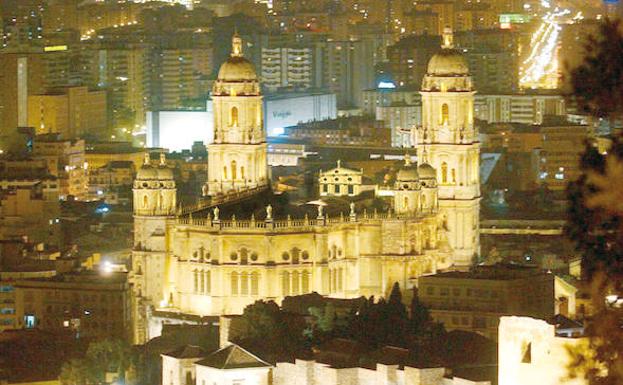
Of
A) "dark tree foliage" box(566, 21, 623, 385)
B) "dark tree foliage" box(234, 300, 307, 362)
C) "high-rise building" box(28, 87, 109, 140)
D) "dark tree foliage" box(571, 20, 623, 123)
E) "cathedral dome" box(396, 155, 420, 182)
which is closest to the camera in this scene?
"dark tree foliage" box(566, 21, 623, 385)

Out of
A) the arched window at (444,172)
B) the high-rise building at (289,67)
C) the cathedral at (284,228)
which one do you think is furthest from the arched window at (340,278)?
the high-rise building at (289,67)

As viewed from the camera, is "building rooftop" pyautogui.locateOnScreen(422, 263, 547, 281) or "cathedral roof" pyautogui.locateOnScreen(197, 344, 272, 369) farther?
"building rooftop" pyautogui.locateOnScreen(422, 263, 547, 281)

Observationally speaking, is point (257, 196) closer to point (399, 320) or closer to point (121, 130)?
point (399, 320)

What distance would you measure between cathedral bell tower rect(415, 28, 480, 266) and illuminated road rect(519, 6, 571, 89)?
63.3 m

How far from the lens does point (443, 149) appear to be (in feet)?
212

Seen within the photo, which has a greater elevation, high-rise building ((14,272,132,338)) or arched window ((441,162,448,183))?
arched window ((441,162,448,183))

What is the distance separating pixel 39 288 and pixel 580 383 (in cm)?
4508

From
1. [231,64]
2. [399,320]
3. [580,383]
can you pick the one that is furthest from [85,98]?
[580,383]

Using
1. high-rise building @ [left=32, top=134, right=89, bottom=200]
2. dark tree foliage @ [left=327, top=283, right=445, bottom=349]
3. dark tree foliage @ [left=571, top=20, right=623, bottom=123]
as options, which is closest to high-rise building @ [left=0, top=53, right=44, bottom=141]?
high-rise building @ [left=32, top=134, right=89, bottom=200]

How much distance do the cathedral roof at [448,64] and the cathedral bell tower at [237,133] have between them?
12.9 ft

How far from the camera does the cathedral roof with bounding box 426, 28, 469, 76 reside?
213 feet

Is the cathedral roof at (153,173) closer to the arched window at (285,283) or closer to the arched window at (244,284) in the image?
the arched window at (244,284)

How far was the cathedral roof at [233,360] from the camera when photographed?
155 ft

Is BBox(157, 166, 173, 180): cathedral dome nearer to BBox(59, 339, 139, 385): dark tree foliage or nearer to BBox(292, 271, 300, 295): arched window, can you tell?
BBox(292, 271, 300, 295): arched window
